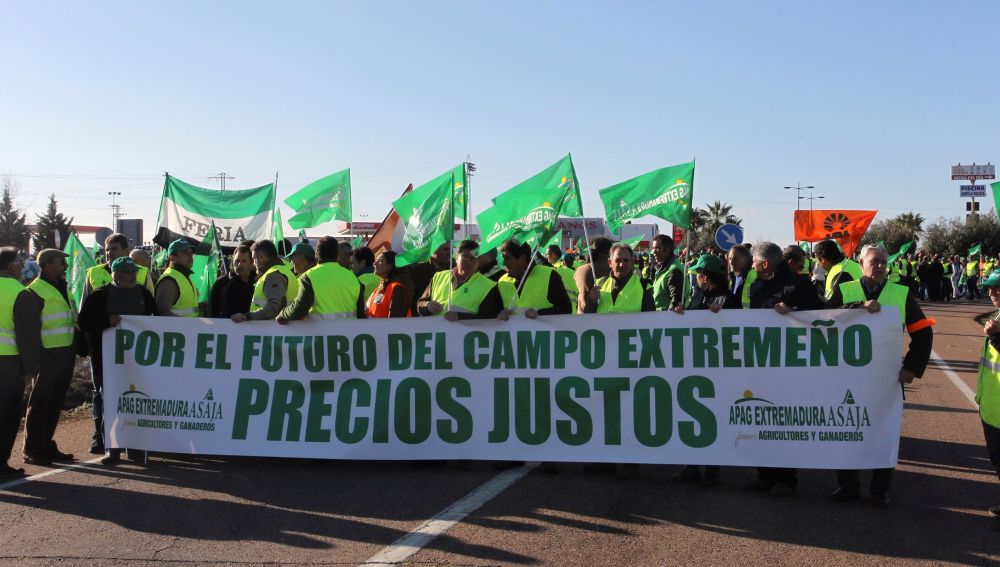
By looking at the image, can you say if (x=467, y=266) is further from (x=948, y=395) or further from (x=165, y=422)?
(x=948, y=395)

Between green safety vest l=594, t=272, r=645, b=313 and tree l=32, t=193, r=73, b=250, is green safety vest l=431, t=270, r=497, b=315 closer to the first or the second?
green safety vest l=594, t=272, r=645, b=313

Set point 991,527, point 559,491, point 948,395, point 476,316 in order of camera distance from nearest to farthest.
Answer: point 991,527 → point 559,491 → point 476,316 → point 948,395

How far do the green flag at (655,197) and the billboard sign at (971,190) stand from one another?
97218 millimetres

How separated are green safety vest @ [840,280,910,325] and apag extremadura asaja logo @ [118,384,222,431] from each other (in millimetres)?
5218

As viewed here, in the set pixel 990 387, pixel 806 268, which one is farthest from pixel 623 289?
pixel 806 268

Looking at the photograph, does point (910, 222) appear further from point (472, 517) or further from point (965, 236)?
point (472, 517)

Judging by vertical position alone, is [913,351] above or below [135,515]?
above

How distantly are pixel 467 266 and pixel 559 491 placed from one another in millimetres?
2145

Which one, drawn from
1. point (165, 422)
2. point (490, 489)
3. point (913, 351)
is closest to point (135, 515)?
point (165, 422)

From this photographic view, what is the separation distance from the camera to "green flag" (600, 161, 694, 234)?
8086 millimetres

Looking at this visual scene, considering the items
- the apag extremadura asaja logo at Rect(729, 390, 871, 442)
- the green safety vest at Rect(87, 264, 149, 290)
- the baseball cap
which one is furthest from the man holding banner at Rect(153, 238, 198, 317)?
the apag extremadura asaja logo at Rect(729, 390, 871, 442)

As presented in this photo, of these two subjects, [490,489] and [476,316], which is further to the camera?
[476,316]

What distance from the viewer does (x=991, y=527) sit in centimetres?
575

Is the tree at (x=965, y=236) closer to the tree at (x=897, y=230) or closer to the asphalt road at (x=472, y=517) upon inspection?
the tree at (x=897, y=230)
